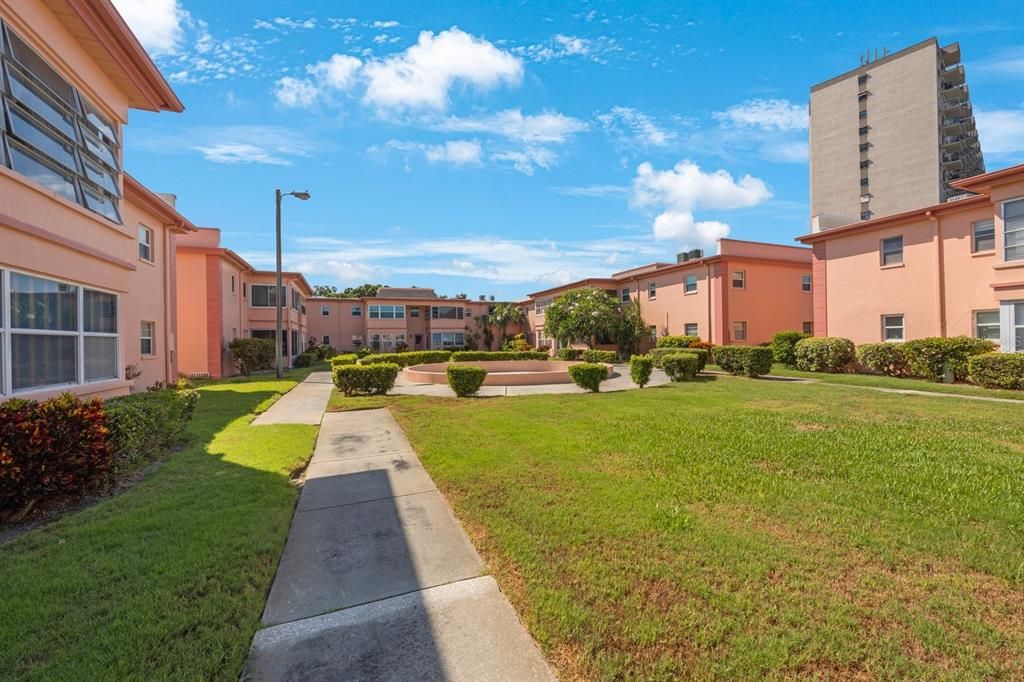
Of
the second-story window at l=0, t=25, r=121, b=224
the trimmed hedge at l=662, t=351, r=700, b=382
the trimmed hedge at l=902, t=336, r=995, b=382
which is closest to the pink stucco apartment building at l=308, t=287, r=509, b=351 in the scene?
the trimmed hedge at l=662, t=351, r=700, b=382

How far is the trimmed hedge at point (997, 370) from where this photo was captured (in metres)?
13.3

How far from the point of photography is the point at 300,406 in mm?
12406

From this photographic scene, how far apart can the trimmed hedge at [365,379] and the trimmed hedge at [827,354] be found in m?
17.7

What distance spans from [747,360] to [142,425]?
18.8m

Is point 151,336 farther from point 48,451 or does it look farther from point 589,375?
point 589,375

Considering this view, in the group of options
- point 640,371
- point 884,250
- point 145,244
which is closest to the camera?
point 145,244

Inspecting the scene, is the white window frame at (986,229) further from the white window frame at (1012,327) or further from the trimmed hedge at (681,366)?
the trimmed hedge at (681,366)

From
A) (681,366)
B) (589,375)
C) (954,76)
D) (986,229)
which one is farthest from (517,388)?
(954,76)

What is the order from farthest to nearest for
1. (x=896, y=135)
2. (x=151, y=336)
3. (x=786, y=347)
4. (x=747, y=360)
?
(x=896, y=135)
(x=786, y=347)
(x=747, y=360)
(x=151, y=336)

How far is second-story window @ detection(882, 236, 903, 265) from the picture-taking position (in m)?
18.6

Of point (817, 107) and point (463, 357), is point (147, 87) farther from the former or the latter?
point (817, 107)

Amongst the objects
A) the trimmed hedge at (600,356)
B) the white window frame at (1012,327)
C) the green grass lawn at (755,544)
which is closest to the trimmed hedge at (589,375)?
the green grass lawn at (755,544)

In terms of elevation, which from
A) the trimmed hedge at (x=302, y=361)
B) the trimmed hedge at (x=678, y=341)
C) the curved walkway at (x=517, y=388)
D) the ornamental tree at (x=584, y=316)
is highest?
the ornamental tree at (x=584, y=316)

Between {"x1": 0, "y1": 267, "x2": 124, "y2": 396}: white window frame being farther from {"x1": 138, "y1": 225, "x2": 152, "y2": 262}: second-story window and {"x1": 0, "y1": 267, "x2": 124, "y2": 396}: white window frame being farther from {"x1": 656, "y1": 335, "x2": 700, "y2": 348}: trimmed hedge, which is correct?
{"x1": 656, "y1": 335, "x2": 700, "y2": 348}: trimmed hedge
